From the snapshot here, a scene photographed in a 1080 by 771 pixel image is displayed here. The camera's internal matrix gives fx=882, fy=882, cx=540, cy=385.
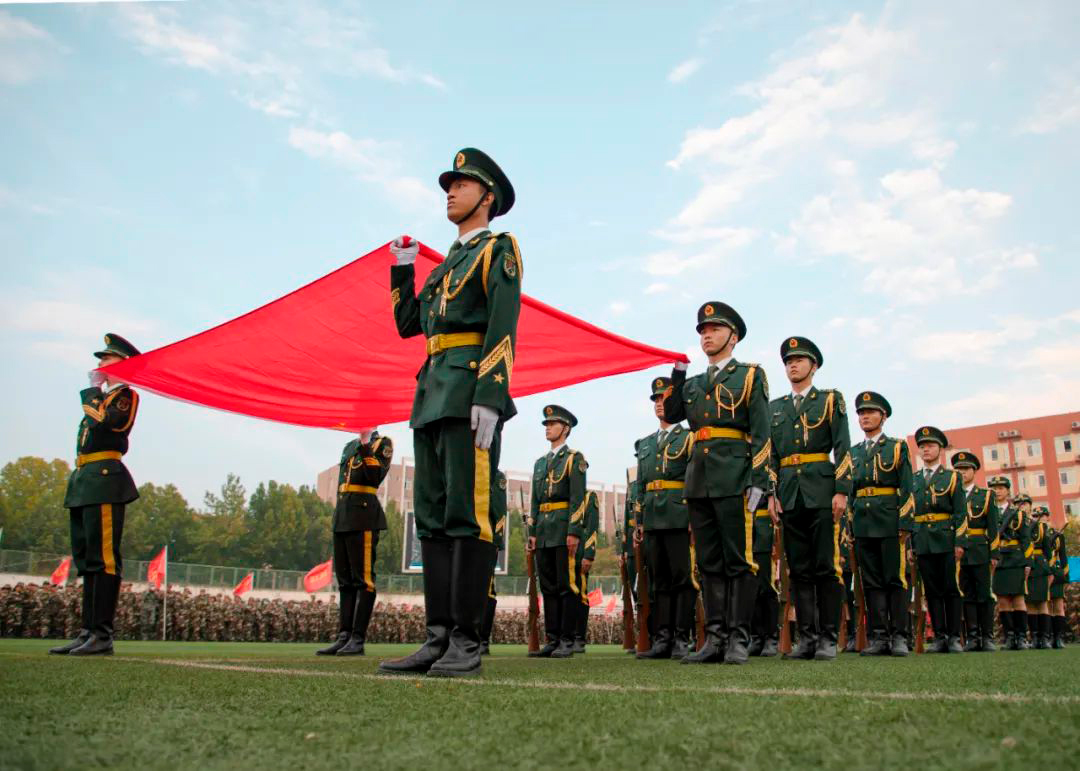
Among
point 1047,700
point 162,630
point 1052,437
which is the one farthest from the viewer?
point 1052,437

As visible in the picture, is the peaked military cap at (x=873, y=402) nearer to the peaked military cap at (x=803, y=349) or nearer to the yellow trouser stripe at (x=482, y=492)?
the peaked military cap at (x=803, y=349)

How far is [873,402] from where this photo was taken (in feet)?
27.6

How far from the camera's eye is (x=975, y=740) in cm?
183

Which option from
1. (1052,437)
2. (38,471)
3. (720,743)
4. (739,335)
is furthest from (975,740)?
(1052,437)

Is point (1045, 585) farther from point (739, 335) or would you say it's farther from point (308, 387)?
point (308, 387)

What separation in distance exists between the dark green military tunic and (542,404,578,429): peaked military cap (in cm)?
436

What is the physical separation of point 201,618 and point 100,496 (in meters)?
11.4

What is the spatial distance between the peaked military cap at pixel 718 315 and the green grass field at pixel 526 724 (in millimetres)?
2935

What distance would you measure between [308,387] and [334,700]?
14.6ft

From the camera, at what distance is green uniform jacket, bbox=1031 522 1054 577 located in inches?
489

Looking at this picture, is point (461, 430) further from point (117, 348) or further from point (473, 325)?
point (117, 348)

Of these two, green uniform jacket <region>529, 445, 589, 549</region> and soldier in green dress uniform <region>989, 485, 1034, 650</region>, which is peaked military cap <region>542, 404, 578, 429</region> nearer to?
green uniform jacket <region>529, 445, 589, 549</region>

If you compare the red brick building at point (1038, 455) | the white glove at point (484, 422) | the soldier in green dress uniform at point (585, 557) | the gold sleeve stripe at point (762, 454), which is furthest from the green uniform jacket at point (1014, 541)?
the red brick building at point (1038, 455)

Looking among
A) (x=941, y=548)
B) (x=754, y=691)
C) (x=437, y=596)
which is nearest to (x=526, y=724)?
(x=754, y=691)
